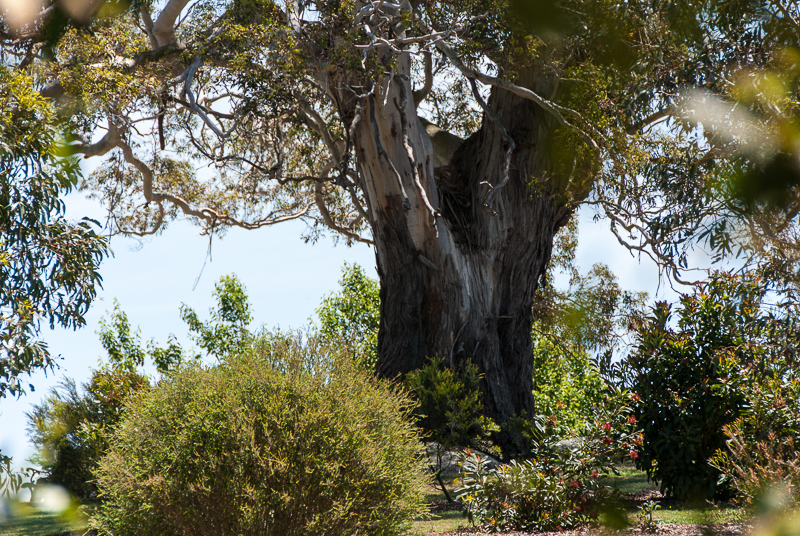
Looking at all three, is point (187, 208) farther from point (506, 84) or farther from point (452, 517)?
point (452, 517)

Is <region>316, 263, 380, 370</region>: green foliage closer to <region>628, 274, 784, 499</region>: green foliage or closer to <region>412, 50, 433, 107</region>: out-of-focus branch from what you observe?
<region>412, 50, 433, 107</region>: out-of-focus branch

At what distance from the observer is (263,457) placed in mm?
5176

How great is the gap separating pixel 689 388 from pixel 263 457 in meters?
5.42

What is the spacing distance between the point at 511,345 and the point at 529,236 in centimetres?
180

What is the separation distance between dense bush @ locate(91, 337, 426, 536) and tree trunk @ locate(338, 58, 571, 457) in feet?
15.4

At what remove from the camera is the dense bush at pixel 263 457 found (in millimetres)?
5195

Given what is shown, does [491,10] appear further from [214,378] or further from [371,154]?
[214,378]

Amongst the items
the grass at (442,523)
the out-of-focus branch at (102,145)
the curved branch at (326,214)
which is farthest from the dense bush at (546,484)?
the curved branch at (326,214)

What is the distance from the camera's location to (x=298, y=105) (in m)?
10.8

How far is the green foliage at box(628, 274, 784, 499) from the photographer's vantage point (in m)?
7.92

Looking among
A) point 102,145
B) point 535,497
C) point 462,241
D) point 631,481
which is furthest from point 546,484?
point 102,145

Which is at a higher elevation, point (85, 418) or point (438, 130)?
point (438, 130)

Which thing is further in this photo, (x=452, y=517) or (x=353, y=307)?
(x=353, y=307)

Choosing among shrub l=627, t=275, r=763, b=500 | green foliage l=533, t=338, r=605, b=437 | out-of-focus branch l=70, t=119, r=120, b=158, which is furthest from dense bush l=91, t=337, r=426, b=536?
green foliage l=533, t=338, r=605, b=437
